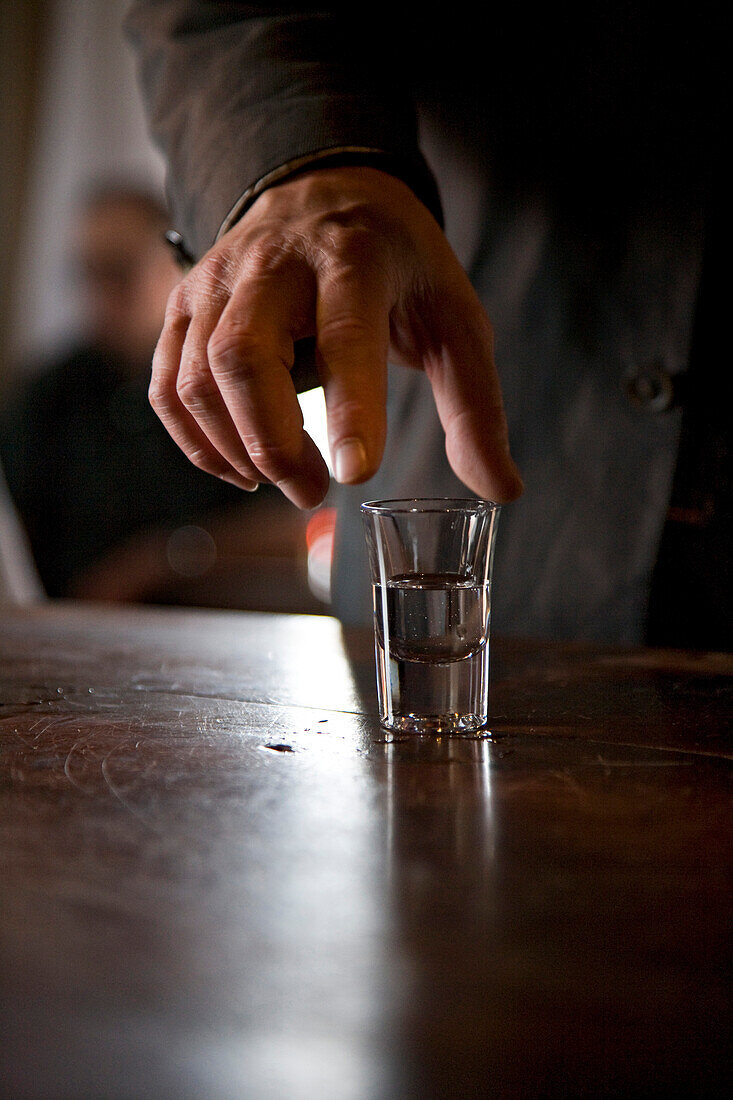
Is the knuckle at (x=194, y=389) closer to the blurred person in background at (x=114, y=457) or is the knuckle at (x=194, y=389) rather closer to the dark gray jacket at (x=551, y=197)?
the dark gray jacket at (x=551, y=197)

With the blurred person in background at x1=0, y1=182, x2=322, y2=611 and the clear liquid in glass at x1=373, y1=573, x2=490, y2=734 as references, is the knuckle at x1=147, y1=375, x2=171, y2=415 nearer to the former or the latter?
the clear liquid in glass at x1=373, y1=573, x2=490, y2=734

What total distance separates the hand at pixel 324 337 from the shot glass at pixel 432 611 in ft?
0.14

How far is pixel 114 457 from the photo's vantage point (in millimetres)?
3229

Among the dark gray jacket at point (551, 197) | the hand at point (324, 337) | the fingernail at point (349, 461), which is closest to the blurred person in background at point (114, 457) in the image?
the dark gray jacket at point (551, 197)

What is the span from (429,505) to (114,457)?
9.17 feet

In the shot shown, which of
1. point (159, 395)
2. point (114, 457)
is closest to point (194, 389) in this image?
point (159, 395)

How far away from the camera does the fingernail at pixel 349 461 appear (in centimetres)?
54

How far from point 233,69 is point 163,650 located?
48 centimetres

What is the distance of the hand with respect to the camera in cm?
56

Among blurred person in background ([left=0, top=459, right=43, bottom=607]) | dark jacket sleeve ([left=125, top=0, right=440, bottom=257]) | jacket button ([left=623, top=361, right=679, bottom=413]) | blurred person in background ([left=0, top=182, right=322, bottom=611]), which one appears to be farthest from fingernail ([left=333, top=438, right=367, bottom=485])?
blurred person in background ([left=0, top=182, right=322, bottom=611])

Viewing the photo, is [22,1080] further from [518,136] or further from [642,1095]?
[518,136]

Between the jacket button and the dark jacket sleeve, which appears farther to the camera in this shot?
the jacket button

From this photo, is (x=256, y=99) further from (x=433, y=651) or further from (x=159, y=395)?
(x=433, y=651)

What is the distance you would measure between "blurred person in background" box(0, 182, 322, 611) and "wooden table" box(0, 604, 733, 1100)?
8.40 feet
